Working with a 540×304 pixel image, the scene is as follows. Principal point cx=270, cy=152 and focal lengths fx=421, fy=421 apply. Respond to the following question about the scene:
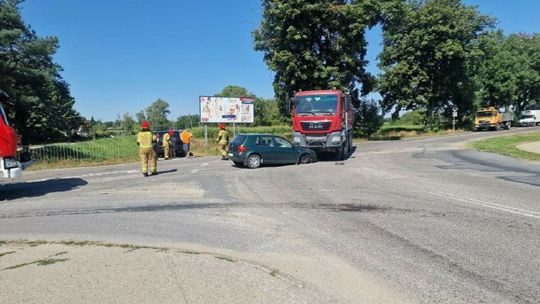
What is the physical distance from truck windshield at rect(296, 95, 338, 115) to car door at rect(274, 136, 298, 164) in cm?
191

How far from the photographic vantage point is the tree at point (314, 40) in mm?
34094

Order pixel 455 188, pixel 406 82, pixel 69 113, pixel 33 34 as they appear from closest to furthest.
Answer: pixel 455 188, pixel 33 34, pixel 406 82, pixel 69 113

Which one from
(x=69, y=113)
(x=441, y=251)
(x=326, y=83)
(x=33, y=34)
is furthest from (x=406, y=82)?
(x=69, y=113)

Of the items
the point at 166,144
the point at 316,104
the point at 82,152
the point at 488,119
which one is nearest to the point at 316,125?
the point at 316,104

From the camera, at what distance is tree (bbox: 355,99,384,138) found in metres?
41.3

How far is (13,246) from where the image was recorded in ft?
19.4

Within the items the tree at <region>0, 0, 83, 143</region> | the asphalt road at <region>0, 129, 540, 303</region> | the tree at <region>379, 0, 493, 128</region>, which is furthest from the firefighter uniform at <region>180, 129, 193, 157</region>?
the tree at <region>379, 0, 493, 128</region>

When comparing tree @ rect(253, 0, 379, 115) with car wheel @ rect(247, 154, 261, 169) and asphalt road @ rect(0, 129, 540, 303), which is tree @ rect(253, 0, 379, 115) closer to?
car wheel @ rect(247, 154, 261, 169)

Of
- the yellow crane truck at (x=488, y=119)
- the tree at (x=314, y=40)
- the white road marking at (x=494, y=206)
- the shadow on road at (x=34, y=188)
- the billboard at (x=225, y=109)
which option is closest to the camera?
the white road marking at (x=494, y=206)

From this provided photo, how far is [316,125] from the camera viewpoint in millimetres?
18859

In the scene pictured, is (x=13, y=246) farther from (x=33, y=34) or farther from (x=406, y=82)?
(x=406, y=82)

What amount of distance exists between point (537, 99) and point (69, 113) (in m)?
75.8

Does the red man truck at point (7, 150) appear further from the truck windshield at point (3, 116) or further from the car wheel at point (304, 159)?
the car wheel at point (304, 159)

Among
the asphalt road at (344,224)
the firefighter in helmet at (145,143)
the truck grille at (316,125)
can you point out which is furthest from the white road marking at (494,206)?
the firefighter in helmet at (145,143)
